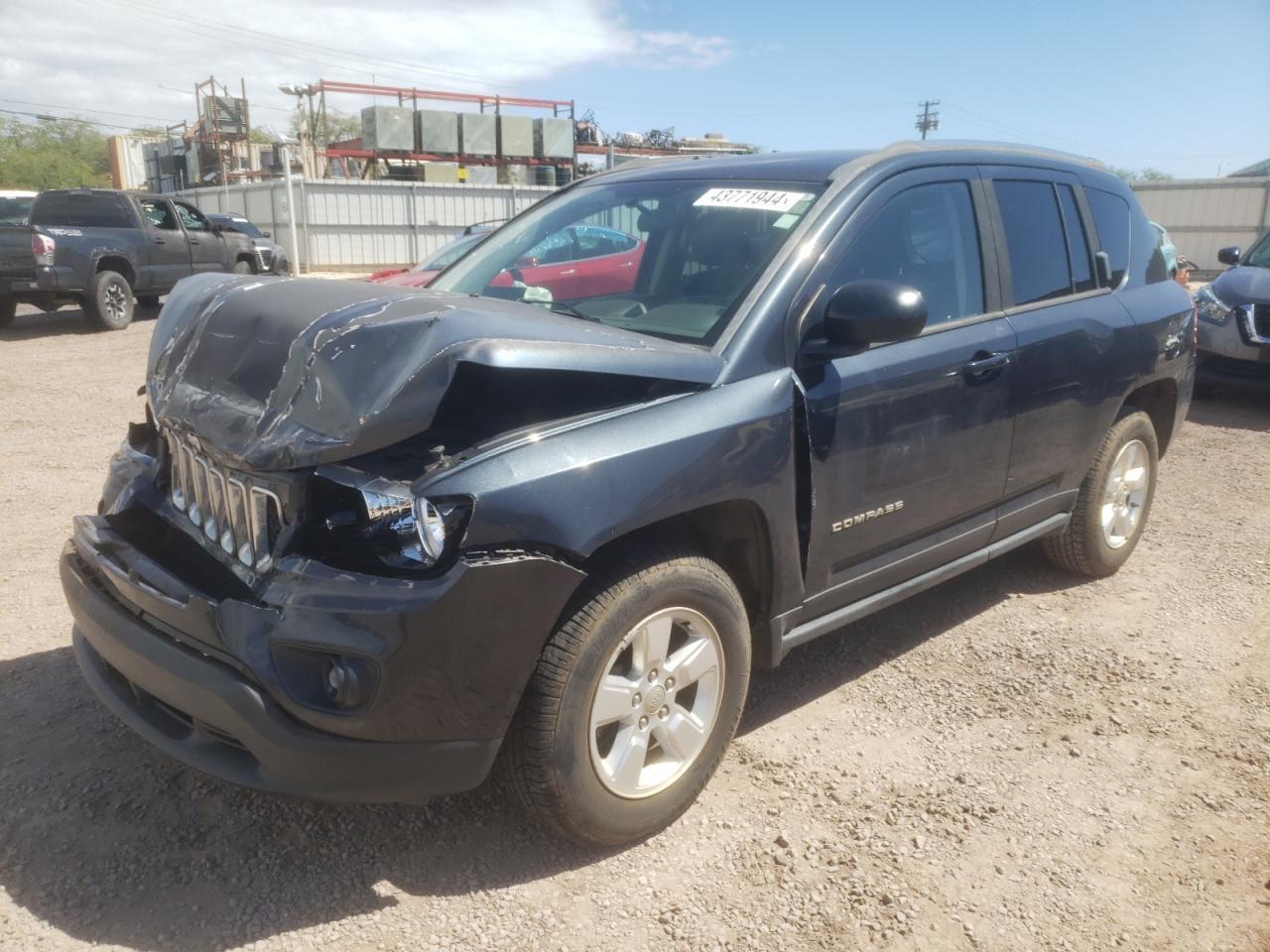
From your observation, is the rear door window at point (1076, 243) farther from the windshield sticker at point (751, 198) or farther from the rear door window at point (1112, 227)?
the windshield sticker at point (751, 198)

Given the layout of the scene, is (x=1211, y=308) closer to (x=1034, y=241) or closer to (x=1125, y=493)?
(x=1125, y=493)

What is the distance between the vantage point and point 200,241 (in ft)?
49.3

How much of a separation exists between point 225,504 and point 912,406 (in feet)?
6.77

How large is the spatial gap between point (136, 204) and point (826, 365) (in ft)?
45.5

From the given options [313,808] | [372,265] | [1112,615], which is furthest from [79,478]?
[372,265]

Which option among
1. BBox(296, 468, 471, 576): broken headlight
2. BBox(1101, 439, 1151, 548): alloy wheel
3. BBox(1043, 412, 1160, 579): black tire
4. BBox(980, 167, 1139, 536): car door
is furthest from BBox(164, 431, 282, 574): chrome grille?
BBox(1101, 439, 1151, 548): alloy wheel

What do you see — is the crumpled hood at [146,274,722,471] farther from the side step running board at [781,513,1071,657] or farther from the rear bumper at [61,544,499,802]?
the side step running board at [781,513,1071,657]

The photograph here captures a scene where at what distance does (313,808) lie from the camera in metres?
2.84

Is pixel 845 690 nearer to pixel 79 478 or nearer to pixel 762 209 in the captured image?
pixel 762 209

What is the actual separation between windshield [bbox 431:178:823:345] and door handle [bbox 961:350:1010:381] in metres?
0.82

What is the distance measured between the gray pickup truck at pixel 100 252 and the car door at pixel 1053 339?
1208 cm

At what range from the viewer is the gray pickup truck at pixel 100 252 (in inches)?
477

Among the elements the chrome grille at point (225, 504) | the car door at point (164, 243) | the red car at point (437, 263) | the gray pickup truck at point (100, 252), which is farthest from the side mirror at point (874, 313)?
the car door at point (164, 243)

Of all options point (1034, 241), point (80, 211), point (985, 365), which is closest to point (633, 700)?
point (985, 365)
